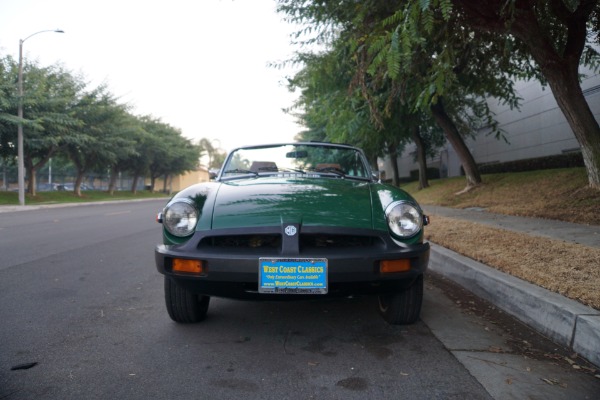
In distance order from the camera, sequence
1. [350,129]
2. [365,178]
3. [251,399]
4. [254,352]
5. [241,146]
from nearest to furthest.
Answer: [251,399] < [254,352] < [365,178] < [241,146] < [350,129]

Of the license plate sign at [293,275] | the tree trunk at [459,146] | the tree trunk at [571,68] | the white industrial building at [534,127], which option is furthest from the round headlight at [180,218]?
the white industrial building at [534,127]

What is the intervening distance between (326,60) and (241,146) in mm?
4847

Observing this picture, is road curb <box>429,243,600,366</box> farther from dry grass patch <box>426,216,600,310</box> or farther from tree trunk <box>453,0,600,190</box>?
tree trunk <box>453,0,600,190</box>

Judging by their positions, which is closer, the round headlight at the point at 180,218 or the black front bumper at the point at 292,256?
the black front bumper at the point at 292,256

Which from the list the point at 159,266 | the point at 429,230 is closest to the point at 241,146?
the point at 159,266

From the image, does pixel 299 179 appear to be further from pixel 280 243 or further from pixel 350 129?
pixel 350 129

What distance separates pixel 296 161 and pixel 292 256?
2.02m

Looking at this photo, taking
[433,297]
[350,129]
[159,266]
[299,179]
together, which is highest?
[350,129]

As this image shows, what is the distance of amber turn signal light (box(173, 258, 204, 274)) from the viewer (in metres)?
2.47

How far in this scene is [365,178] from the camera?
382 centimetres

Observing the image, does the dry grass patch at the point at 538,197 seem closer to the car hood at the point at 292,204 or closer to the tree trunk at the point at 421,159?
the tree trunk at the point at 421,159

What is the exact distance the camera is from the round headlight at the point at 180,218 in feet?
8.70

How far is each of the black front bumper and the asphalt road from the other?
36 centimetres

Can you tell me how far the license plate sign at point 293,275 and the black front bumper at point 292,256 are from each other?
0.11 feet
